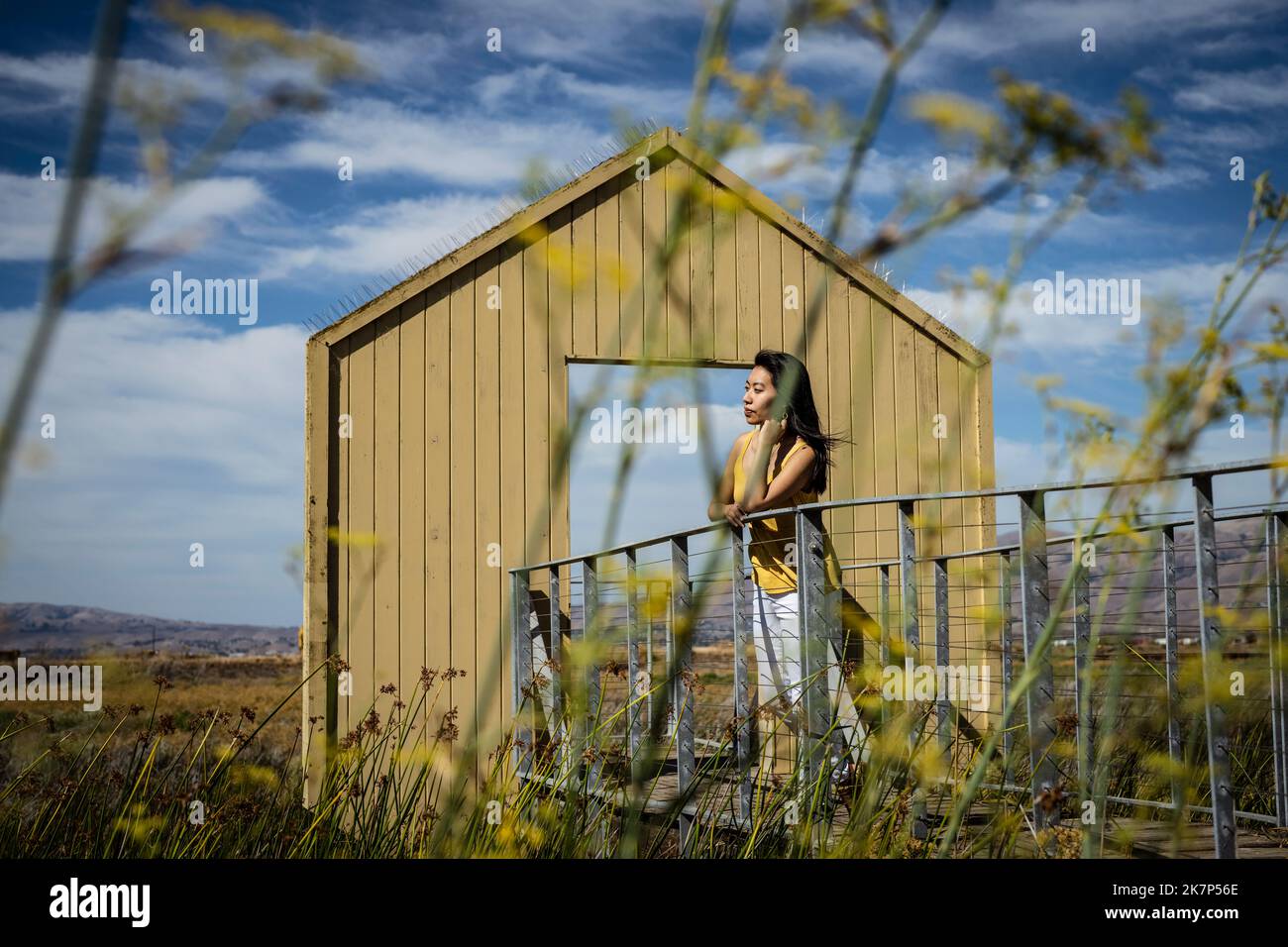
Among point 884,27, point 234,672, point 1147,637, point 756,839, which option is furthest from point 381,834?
point 234,672

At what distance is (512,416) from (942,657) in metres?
3.82

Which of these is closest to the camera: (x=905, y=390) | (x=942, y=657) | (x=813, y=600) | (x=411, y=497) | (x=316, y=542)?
(x=942, y=657)

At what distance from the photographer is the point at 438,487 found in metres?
6.56

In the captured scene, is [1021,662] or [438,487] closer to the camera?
[1021,662]

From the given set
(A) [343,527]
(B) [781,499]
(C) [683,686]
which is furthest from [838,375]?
(C) [683,686]

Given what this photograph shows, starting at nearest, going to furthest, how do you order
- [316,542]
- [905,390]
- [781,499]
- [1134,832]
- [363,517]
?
[1134,832] → [781,499] → [316,542] → [363,517] → [905,390]

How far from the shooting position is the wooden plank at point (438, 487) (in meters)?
6.45

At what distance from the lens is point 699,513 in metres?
4.04

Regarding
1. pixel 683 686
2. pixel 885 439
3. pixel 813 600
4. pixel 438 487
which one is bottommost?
pixel 683 686

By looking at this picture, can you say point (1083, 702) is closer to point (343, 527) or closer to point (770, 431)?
point (770, 431)

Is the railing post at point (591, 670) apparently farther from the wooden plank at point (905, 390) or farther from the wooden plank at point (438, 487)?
the wooden plank at point (905, 390)

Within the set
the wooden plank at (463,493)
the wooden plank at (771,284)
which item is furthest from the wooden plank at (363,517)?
the wooden plank at (771,284)

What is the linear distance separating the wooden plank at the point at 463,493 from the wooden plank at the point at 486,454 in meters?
0.03

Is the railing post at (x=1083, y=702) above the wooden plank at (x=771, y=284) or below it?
below
